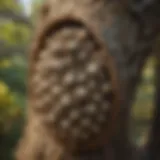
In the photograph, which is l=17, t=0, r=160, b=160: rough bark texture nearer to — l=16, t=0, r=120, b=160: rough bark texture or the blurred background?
l=16, t=0, r=120, b=160: rough bark texture

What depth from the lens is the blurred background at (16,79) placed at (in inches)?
22.1

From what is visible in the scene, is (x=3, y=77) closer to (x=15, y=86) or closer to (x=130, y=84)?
(x=15, y=86)

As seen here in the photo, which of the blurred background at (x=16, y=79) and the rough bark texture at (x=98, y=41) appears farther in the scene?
the blurred background at (x=16, y=79)

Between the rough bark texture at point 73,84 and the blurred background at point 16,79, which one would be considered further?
the blurred background at point 16,79

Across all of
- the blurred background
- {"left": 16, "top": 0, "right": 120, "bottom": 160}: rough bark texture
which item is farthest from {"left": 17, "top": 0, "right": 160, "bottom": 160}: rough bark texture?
the blurred background

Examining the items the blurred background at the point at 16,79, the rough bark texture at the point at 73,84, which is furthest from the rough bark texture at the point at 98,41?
the blurred background at the point at 16,79

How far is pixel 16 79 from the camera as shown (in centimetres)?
60

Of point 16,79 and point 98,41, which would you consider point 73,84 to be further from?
point 16,79

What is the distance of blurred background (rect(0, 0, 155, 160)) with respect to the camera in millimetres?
562

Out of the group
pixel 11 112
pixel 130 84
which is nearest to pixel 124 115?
pixel 130 84

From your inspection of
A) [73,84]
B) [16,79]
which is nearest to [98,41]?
[73,84]

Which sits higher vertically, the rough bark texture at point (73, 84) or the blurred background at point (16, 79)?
the blurred background at point (16, 79)

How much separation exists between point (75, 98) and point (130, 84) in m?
0.05

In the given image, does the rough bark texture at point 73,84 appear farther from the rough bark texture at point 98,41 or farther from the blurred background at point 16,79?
the blurred background at point 16,79
